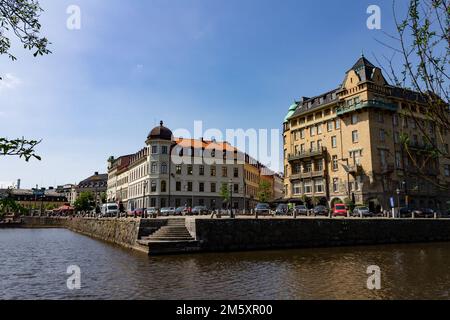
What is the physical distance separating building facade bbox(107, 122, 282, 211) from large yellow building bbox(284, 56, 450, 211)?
12911 mm

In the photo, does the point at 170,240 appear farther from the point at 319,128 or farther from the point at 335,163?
the point at 319,128

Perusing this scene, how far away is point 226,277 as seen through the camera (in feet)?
54.6

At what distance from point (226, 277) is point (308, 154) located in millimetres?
48642

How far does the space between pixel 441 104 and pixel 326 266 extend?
15.0 meters

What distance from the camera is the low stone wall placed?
28078mm

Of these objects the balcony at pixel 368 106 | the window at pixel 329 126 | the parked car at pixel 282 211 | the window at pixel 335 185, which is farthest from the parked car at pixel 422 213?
the window at pixel 329 126

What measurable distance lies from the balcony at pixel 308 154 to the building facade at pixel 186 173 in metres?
10.3

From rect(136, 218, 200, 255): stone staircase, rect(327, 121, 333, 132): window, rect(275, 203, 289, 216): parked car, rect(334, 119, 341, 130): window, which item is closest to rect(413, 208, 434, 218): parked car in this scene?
rect(275, 203, 289, 216): parked car

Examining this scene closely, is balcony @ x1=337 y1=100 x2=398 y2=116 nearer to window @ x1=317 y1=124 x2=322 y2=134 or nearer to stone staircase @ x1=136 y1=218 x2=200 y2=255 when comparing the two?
window @ x1=317 y1=124 x2=322 y2=134

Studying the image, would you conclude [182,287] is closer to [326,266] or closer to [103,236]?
[326,266]

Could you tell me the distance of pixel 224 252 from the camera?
2744cm

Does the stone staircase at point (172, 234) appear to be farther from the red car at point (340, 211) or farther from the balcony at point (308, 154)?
the balcony at point (308, 154)

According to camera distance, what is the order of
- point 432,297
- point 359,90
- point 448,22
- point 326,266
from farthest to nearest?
point 359,90, point 326,266, point 432,297, point 448,22

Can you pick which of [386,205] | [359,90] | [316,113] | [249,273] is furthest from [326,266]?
[316,113]
